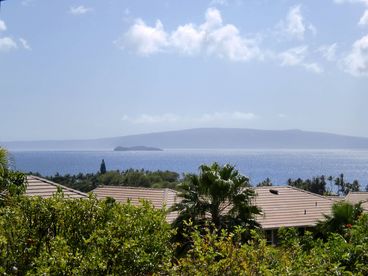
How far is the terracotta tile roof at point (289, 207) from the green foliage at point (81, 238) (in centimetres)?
1691

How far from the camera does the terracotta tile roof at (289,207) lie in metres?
24.3

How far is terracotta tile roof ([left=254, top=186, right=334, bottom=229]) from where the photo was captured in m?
24.3

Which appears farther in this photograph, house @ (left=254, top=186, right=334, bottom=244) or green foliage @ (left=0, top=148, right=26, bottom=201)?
house @ (left=254, top=186, right=334, bottom=244)

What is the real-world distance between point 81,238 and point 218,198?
34.5ft

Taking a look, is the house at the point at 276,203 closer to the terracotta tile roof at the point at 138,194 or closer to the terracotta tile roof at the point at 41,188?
the terracotta tile roof at the point at 138,194

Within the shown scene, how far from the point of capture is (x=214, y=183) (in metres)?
16.8

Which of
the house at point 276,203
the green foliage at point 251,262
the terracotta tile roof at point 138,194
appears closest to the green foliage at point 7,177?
the green foliage at point 251,262

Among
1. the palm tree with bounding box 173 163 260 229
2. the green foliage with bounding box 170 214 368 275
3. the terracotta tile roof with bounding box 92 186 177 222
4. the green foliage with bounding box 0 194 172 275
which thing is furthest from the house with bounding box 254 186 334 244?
the green foliage with bounding box 170 214 368 275

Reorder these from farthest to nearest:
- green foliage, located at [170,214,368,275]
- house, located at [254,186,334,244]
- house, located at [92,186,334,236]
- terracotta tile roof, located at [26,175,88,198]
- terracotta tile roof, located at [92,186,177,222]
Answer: house, located at [254,186,334,244] < house, located at [92,186,334,236] < terracotta tile roof, located at [92,186,177,222] < terracotta tile roof, located at [26,175,88,198] < green foliage, located at [170,214,368,275]

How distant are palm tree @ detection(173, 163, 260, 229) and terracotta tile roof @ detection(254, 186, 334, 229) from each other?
658 centimetres

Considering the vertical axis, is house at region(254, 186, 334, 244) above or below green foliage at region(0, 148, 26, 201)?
below

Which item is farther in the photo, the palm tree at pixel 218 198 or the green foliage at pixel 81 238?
the palm tree at pixel 218 198

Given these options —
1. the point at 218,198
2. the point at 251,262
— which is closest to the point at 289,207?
the point at 218,198

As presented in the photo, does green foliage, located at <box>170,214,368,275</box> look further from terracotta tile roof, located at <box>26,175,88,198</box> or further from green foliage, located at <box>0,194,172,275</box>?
terracotta tile roof, located at <box>26,175,88,198</box>
